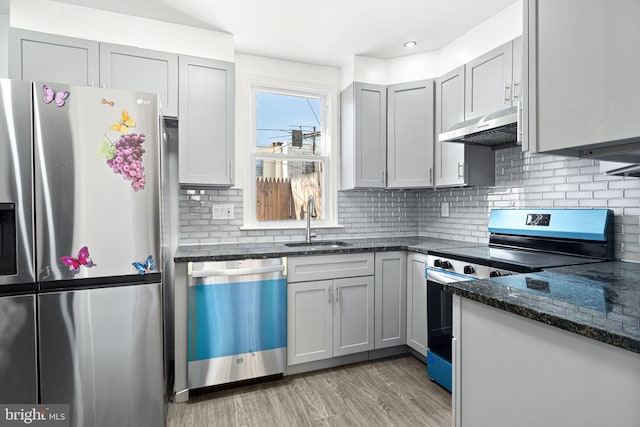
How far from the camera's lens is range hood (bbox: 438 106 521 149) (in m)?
2.06

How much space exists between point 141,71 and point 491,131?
7.98ft

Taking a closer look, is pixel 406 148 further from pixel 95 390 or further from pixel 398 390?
pixel 95 390

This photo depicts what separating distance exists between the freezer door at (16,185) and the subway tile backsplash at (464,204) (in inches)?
46.6

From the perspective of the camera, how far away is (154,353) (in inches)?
71.6

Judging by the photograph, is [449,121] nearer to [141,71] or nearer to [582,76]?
[582,76]

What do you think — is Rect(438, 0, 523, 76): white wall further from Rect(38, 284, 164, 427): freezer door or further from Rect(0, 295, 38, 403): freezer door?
Rect(0, 295, 38, 403): freezer door

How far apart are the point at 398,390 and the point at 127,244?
6.47 feet

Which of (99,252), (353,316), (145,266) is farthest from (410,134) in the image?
(99,252)

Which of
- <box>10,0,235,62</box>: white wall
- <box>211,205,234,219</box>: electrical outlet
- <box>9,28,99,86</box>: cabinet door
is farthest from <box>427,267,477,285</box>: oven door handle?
<box>9,28,99,86</box>: cabinet door

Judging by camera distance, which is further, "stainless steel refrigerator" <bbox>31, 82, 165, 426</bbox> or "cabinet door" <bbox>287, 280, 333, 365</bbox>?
"cabinet door" <bbox>287, 280, 333, 365</bbox>

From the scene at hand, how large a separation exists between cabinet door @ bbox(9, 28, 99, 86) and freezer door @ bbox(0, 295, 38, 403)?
1.40 metres

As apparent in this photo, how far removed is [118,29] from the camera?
2314 millimetres

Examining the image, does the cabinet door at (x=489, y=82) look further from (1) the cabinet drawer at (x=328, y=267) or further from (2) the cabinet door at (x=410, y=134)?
(1) the cabinet drawer at (x=328, y=267)

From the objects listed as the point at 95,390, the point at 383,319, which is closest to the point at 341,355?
the point at 383,319
